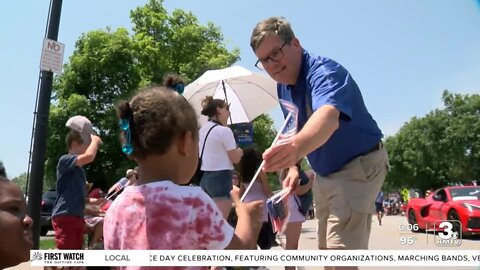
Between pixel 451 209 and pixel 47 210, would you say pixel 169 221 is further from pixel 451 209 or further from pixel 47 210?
pixel 47 210

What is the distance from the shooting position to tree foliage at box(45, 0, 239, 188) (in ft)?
Answer: 82.3

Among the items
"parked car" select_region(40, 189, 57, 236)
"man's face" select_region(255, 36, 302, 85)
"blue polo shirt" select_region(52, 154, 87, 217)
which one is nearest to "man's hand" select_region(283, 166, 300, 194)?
"man's face" select_region(255, 36, 302, 85)

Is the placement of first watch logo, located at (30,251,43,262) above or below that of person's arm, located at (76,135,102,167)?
below

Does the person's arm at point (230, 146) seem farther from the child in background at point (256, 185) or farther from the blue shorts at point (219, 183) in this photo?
the child in background at point (256, 185)

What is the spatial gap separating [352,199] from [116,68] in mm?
24381

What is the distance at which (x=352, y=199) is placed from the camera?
9.59 ft

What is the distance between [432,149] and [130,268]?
51.5 metres

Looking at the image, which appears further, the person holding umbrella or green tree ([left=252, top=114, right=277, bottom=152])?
green tree ([left=252, top=114, right=277, bottom=152])

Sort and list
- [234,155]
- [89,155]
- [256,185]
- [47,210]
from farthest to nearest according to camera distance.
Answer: [47,210] → [256,185] → [234,155] → [89,155]

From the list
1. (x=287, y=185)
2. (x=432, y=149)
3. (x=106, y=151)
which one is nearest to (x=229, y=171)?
(x=287, y=185)

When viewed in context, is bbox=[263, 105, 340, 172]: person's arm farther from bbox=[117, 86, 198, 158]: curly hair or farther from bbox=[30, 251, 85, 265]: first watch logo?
bbox=[30, 251, 85, 265]: first watch logo

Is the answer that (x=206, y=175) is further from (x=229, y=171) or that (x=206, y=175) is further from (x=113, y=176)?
(x=113, y=176)

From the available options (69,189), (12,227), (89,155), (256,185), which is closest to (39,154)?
(69,189)

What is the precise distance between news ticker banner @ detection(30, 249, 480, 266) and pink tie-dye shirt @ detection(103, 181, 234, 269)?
0.05 meters
